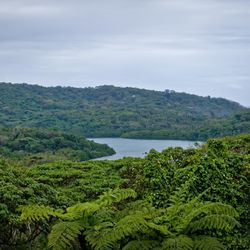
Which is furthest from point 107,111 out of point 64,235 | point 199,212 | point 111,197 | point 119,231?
point 119,231

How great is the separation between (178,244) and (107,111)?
434 feet

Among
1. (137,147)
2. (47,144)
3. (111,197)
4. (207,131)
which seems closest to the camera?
(111,197)

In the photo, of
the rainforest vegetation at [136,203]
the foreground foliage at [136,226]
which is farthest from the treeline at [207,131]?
the foreground foliage at [136,226]

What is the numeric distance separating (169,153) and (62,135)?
6623 cm

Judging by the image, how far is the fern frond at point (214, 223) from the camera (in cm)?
619

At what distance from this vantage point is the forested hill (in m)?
116

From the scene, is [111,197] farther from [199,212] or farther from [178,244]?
[178,244]

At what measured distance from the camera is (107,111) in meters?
138

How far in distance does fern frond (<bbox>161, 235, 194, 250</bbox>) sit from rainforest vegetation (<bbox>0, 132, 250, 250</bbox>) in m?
0.01

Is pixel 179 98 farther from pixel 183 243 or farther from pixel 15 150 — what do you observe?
pixel 183 243

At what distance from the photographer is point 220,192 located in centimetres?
896

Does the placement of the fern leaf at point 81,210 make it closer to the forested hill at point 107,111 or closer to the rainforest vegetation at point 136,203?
the rainforest vegetation at point 136,203

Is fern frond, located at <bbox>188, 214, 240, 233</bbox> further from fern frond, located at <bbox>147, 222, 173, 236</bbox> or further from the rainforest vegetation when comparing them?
fern frond, located at <bbox>147, 222, 173, 236</bbox>

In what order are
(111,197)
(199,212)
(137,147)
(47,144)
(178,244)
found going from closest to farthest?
(178,244) < (199,212) < (111,197) < (137,147) < (47,144)
